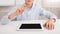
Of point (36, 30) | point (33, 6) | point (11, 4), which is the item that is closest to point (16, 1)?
point (11, 4)

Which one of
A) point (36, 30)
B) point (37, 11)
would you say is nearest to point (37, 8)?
point (37, 11)

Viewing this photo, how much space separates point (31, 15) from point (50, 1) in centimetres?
70

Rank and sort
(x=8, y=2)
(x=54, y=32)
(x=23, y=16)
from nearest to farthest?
(x=54, y=32), (x=23, y=16), (x=8, y=2)

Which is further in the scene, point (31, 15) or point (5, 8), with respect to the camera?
point (5, 8)

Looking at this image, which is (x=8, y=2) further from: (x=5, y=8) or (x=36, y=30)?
(x=36, y=30)

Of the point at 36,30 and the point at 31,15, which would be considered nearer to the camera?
the point at 36,30

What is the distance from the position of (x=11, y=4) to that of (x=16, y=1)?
10 cm

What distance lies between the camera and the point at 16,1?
2.12 m

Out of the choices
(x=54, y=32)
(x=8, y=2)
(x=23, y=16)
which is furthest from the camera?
(x=8, y=2)

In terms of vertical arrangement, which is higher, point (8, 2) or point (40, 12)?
point (8, 2)

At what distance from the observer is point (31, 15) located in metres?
1.62

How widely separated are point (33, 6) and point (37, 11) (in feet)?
0.32

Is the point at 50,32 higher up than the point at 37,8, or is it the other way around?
the point at 37,8

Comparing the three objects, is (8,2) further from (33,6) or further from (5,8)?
(33,6)
